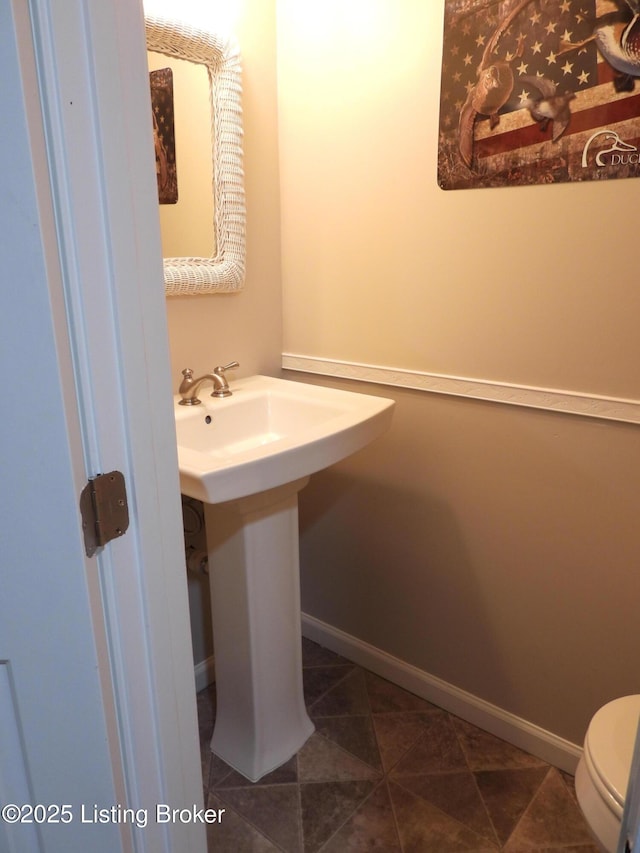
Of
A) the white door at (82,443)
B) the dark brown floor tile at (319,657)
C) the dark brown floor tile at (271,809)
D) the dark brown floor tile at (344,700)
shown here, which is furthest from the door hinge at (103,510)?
A: the dark brown floor tile at (319,657)

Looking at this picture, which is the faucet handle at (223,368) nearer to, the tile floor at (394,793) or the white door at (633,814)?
the tile floor at (394,793)

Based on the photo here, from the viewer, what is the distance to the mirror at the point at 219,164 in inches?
59.9

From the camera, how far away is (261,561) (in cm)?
153

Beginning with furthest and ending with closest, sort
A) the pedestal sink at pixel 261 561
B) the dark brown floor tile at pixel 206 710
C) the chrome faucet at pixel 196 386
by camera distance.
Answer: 1. the dark brown floor tile at pixel 206 710
2. the chrome faucet at pixel 196 386
3. the pedestal sink at pixel 261 561

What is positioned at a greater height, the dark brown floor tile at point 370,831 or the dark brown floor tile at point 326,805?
the dark brown floor tile at point 370,831

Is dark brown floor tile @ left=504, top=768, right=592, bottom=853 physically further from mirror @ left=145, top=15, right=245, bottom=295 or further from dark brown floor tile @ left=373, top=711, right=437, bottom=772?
mirror @ left=145, top=15, right=245, bottom=295

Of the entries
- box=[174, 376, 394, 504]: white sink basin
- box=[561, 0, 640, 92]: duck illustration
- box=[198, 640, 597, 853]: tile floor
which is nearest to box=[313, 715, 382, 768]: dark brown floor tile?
box=[198, 640, 597, 853]: tile floor

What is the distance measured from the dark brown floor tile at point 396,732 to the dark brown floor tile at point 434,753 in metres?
0.01

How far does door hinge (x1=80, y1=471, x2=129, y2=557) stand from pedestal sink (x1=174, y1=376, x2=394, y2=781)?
0.67 metres

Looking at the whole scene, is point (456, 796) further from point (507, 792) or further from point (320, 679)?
point (320, 679)

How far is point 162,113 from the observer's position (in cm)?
154

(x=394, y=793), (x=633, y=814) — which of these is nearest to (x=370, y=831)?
(x=394, y=793)

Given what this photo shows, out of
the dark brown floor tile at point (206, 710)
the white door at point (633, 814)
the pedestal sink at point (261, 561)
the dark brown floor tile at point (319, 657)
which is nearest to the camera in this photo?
the white door at point (633, 814)

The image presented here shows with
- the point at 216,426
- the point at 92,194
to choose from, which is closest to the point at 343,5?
the point at 216,426
